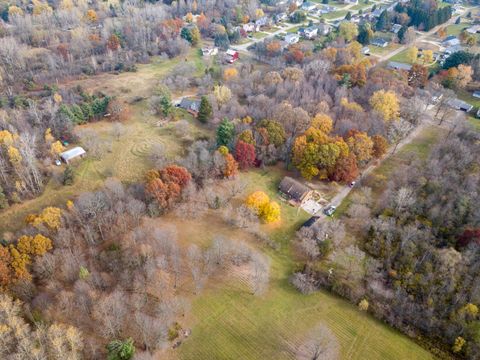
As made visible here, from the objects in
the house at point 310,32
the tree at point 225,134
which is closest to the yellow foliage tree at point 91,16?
the house at point 310,32

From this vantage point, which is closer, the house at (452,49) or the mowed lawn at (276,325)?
the mowed lawn at (276,325)

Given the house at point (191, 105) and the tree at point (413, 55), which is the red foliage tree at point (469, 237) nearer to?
the house at point (191, 105)

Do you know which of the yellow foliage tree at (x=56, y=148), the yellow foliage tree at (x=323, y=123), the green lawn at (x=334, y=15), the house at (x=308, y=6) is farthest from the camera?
the house at (x=308, y=6)

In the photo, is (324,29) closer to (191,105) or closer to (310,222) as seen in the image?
(191,105)

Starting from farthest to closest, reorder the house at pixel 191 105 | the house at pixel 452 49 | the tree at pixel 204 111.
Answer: the house at pixel 452 49
the house at pixel 191 105
the tree at pixel 204 111

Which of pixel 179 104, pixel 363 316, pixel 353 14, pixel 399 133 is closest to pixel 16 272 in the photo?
pixel 363 316

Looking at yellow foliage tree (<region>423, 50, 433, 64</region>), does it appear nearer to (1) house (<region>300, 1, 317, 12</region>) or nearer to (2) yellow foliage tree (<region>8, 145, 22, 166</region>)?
(1) house (<region>300, 1, 317, 12</region>)

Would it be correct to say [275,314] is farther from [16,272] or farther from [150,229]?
[16,272]

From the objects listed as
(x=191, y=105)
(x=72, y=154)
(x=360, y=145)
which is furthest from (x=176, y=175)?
(x=360, y=145)
